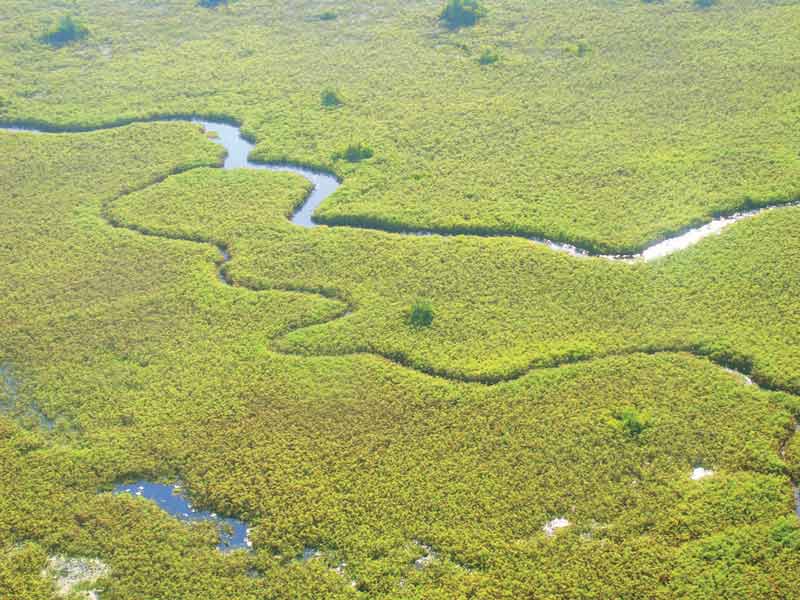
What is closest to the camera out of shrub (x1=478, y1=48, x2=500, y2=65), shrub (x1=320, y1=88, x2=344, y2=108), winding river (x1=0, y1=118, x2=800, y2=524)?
winding river (x1=0, y1=118, x2=800, y2=524)

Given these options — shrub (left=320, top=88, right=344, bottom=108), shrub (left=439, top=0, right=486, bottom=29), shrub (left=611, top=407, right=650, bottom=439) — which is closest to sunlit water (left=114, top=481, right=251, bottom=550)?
shrub (left=611, top=407, right=650, bottom=439)

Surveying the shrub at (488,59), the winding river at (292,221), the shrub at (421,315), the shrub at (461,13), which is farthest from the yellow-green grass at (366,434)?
the shrub at (461,13)

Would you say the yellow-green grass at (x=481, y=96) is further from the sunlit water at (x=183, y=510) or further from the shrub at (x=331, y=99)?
the sunlit water at (x=183, y=510)

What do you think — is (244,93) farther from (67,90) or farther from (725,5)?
(725,5)

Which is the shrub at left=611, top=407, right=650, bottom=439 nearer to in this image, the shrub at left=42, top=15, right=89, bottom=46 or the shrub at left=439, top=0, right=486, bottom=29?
the shrub at left=439, top=0, right=486, bottom=29

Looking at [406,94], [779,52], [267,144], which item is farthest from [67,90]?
[779,52]

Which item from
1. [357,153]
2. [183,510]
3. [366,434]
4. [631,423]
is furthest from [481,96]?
[183,510]
